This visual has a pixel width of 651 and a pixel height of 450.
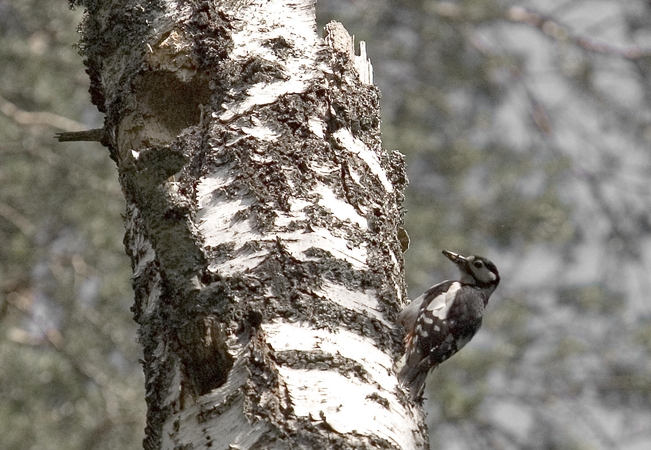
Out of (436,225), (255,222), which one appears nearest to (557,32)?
(436,225)

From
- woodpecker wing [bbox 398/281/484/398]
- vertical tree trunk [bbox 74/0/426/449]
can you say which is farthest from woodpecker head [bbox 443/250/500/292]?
vertical tree trunk [bbox 74/0/426/449]

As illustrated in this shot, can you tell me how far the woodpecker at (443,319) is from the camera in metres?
2.56

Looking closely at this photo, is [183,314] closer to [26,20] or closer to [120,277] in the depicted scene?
[120,277]

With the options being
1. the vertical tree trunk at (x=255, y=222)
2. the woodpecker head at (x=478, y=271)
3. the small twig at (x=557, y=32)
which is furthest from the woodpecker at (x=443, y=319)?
the small twig at (x=557, y=32)

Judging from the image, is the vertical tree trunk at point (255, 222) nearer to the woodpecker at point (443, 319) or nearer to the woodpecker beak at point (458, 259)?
the woodpecker at point (443, 319)

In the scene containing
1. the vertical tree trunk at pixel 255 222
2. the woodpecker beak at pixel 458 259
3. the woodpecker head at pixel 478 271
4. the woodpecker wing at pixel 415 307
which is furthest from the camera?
the woodpecker head at pixel 478 271

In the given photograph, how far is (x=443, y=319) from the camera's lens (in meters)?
3.77

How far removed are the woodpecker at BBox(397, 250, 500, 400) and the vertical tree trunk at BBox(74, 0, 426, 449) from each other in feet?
0.78

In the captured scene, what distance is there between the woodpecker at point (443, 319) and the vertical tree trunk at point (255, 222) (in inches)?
9.4

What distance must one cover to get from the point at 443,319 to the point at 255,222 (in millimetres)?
1799

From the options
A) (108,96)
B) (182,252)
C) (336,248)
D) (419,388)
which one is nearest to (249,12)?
(108,96)

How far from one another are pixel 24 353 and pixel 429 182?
3731 mm

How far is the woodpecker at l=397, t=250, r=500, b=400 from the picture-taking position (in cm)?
256

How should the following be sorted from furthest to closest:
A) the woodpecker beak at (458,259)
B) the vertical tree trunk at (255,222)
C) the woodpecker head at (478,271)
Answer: the woodpecker head at (478,271), the woodpecker beak at (458,259), the vertical tree trunk at (255,222)
